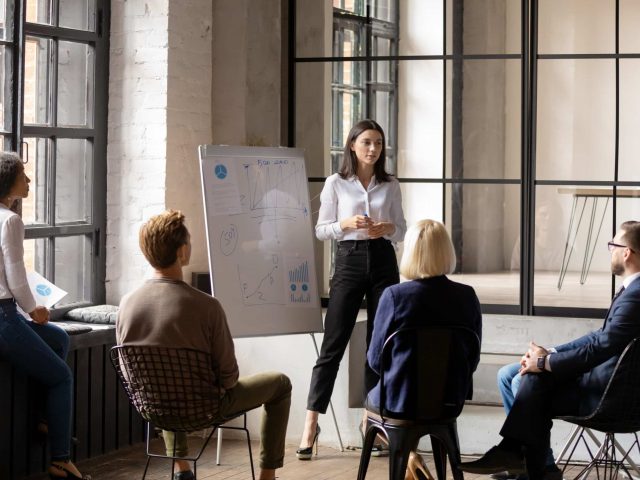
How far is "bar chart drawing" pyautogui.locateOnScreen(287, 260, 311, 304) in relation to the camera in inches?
223

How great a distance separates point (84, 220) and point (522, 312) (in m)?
2.68

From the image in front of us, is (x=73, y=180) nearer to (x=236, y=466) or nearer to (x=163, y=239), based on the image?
(x=236, y=466)

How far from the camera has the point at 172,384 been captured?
397cm

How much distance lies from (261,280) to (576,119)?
2267 mm

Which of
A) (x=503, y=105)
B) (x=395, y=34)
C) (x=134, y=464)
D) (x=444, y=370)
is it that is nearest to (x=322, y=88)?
(x=395, y=34)

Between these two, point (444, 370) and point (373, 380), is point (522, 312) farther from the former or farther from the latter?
point (444, 370)

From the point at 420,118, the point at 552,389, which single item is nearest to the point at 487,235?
the point at 420,118

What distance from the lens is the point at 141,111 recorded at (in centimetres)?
606

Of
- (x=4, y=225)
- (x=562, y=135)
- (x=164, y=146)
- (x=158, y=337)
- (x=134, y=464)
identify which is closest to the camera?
(x=158, y=337)

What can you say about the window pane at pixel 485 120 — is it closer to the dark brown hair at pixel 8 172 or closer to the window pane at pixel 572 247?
the window pane at pixel 572 247

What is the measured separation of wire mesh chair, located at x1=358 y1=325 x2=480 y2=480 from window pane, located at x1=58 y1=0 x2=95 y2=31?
2868 millimetres

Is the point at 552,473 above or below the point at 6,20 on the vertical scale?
below

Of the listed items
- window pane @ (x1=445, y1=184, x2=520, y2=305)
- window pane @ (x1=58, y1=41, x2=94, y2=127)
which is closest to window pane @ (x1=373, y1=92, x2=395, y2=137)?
window pane @ (x1=445, y1=184, x2=520, y2=305)

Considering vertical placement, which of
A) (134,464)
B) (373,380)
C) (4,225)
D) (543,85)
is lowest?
(134,464)
